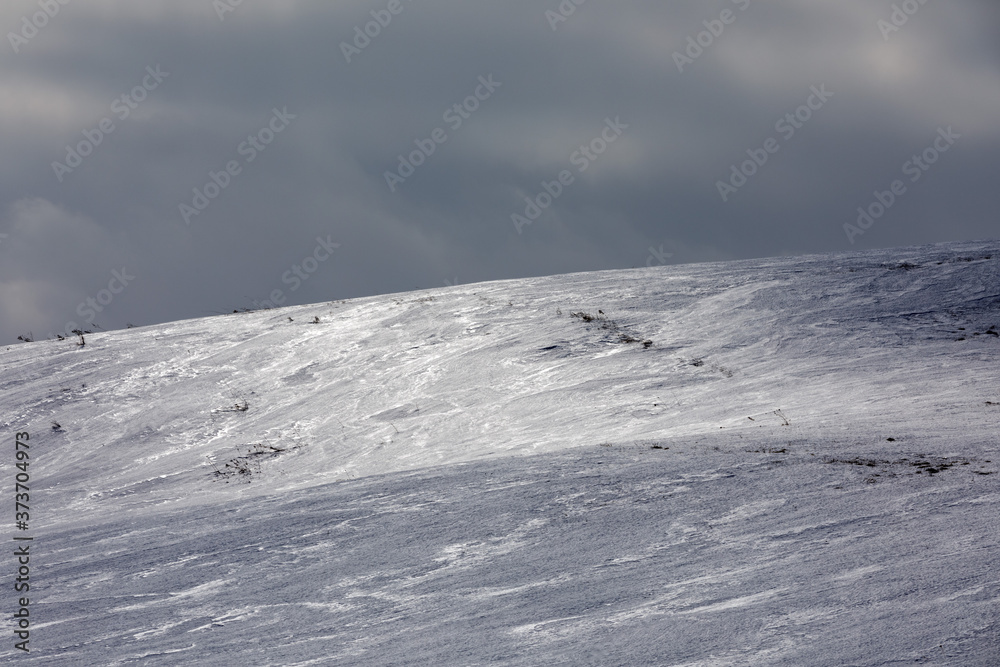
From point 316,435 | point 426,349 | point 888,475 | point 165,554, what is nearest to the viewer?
point 888,475

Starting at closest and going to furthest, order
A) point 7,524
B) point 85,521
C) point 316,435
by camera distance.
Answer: point 85,521 → point 7,524 → point 316,435

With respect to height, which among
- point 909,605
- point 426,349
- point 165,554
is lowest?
point 909,605

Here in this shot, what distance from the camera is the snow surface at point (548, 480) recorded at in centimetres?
510

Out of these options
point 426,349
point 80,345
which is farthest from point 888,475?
point 80,345

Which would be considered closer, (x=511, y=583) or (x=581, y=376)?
(x=511, y=583)

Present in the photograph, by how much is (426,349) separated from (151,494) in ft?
15.5

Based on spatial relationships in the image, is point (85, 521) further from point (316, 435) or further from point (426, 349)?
point (426, 349)

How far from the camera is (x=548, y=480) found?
291 inches

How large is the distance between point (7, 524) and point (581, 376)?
724 centimetres

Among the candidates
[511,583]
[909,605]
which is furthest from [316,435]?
[909,605]

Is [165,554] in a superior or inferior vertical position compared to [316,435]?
inferior

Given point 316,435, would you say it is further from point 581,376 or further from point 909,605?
point 909,605

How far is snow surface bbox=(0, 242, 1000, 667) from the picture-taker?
5102mm

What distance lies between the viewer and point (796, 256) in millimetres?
17188
